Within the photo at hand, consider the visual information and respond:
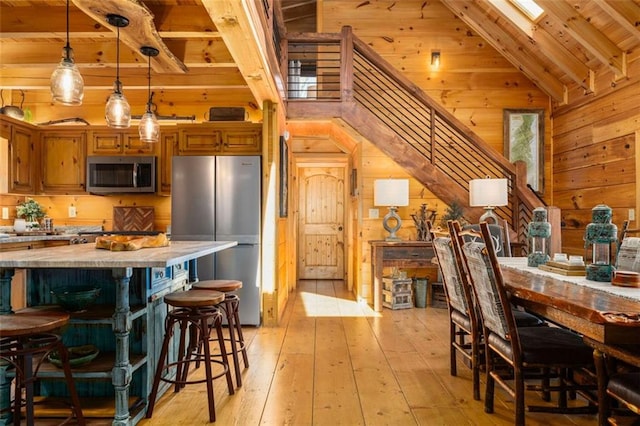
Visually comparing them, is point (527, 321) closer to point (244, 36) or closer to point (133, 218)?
point (244, 36)

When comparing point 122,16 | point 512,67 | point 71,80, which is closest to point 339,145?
point 512,67

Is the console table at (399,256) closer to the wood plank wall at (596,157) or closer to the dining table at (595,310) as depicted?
the wood plank wall at (596,157)

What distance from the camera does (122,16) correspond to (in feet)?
8.15

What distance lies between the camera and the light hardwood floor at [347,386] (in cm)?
224

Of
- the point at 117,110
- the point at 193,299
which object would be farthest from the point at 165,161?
the point at 193,299

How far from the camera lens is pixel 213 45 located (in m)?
3.52

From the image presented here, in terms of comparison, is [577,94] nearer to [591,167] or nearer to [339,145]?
[591,167]

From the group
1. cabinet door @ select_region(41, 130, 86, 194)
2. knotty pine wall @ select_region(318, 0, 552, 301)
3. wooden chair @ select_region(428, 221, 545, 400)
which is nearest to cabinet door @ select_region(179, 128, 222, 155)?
cabinet door @ select_region(41, 130, 86, 194)

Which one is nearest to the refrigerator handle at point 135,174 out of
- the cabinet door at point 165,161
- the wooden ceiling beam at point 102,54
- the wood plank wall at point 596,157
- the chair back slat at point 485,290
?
the cabinet door at point 165,161

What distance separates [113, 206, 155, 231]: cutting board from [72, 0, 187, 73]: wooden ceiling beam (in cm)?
252

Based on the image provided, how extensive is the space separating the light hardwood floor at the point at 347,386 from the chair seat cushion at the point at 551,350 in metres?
0.46

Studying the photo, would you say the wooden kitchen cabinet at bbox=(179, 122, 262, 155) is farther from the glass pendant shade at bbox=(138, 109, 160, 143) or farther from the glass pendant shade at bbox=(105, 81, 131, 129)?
the glass pendant shade at bbox=(105, 81, 131, 129)

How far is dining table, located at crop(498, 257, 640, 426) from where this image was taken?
1.36 m

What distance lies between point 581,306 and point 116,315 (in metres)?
1.96
